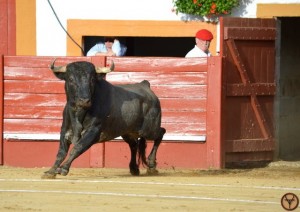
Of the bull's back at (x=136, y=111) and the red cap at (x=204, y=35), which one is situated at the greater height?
the red cap at (x=204, y=35)

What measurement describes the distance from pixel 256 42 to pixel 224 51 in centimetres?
63

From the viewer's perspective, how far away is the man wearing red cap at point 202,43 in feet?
55.2

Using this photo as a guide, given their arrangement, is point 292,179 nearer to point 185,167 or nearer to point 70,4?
point 185,167

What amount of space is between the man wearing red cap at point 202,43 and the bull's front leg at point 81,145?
299 centimetres

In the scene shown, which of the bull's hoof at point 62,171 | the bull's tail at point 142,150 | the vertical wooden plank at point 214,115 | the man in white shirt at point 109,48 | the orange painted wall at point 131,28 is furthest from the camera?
the orange painted wall at point 131,28

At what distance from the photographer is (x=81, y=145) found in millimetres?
14031

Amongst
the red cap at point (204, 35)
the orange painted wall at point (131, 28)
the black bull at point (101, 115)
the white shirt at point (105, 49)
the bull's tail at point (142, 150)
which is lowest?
the bull's tail at point (142, 150)

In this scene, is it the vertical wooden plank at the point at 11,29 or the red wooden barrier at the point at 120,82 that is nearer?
the red wooden barrier at the point at 120,82

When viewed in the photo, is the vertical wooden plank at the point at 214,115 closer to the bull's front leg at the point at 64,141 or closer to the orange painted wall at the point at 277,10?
the orange painted wall at the point at 277,10

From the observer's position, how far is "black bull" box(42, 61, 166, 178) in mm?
14039

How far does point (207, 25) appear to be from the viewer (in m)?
18.0

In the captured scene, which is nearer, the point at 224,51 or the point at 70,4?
the point at 224,51

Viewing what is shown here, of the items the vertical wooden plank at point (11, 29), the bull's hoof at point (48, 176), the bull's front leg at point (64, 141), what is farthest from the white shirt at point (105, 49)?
the bull's hoof at point (48, 176)

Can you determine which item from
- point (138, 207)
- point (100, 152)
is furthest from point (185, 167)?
point (138, 207)
